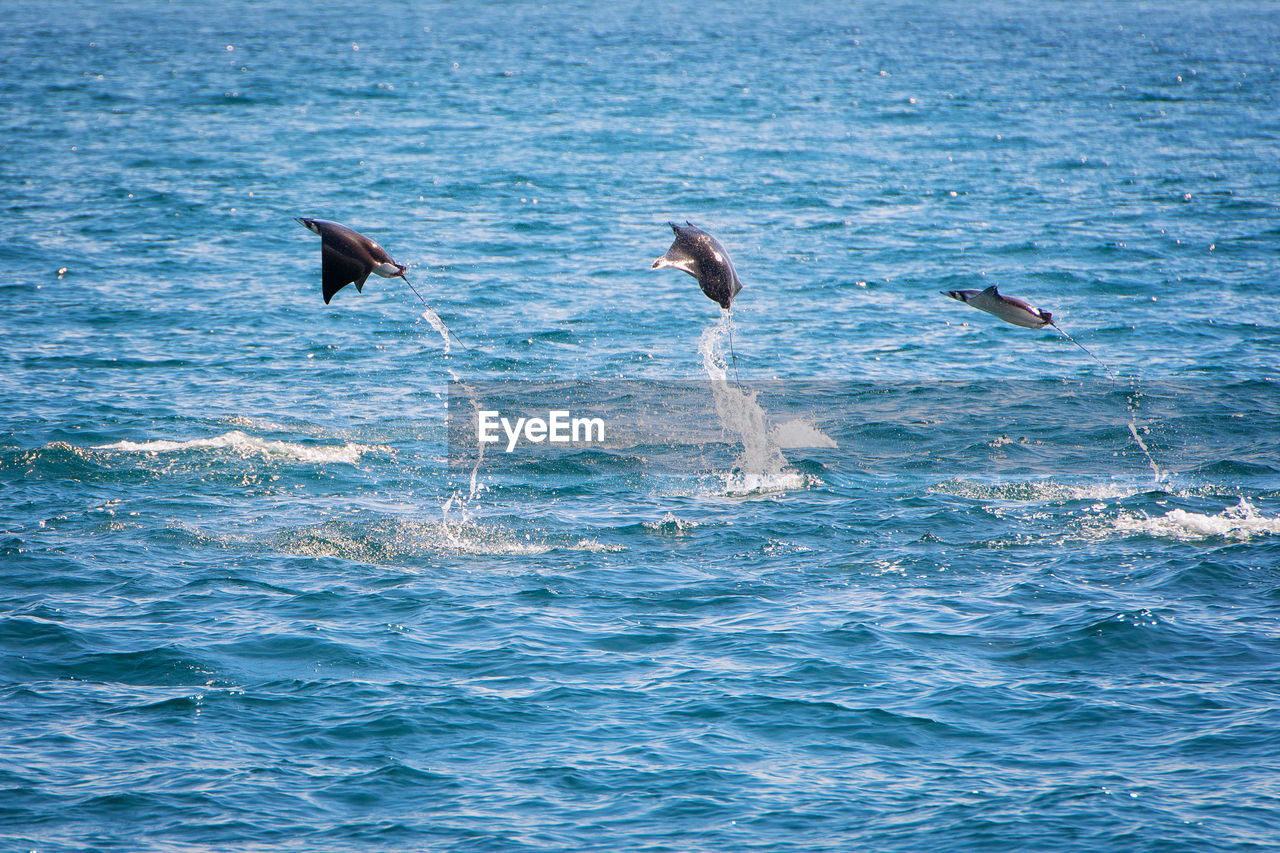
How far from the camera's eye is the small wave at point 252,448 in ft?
78.3

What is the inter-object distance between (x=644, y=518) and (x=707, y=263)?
653 cm

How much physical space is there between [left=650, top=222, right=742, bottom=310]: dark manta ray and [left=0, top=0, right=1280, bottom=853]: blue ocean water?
190 inches

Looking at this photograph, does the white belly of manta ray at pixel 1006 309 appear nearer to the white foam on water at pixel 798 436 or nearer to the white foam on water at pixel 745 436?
the white foam on water at pixel 745 436

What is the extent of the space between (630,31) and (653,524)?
332ft

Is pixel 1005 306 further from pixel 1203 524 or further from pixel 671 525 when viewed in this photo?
pixel 671 525

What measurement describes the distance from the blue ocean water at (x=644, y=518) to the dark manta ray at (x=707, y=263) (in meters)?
4.83

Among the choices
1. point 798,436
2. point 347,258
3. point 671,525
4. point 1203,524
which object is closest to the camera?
point 347,258

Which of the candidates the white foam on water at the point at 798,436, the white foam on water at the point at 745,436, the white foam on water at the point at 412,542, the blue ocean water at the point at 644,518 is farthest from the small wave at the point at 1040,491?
the white foam on water at the point at 412,542

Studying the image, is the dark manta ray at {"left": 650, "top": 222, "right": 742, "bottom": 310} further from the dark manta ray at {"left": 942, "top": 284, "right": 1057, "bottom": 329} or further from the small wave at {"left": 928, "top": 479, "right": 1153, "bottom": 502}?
the small wave at {"left": 928, "top": 479, "right": 1153, "bottom": 502}

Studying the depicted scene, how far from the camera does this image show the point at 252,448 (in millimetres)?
24109

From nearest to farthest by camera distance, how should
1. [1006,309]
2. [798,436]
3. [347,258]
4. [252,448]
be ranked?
[347,258] < [1006,309] < [252,448] < [798,436]

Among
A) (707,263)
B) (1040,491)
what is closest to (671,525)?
(707,263)

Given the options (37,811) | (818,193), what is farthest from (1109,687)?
(818,193)

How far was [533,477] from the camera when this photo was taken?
78.5 ft
